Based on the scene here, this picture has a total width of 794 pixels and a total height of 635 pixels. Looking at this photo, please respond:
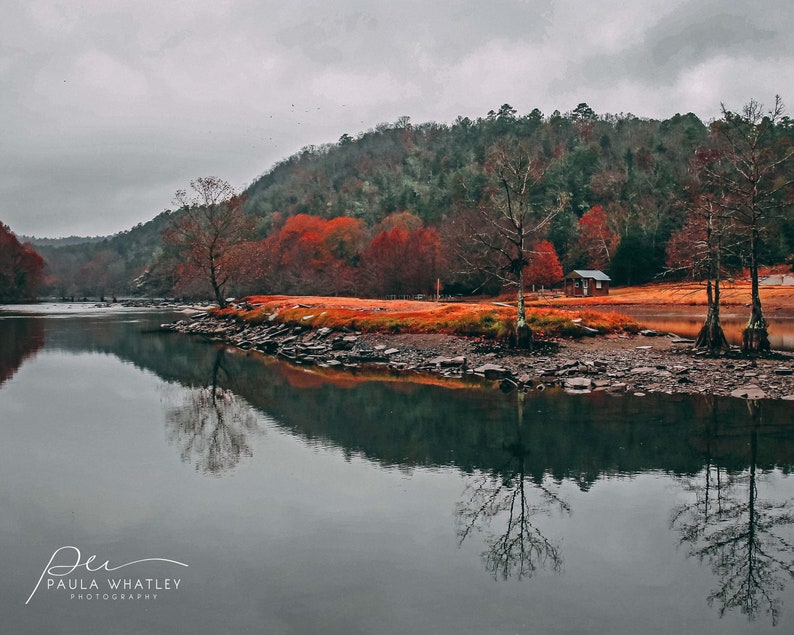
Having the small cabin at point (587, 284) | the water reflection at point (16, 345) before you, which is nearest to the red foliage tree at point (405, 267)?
the small cabin at point (587, 284)

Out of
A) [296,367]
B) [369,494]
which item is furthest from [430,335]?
[369,494]

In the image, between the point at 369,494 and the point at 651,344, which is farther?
the point at 651,344

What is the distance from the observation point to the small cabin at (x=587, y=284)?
87000 millimetres

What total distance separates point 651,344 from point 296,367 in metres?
20.5

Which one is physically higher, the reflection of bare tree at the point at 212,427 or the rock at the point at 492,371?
the rock at the point at 492,371

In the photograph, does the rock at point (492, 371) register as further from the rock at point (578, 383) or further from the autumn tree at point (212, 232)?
the autumn tree at point (212, 232)

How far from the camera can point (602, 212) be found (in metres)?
112

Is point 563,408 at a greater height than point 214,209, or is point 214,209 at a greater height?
point 214,209

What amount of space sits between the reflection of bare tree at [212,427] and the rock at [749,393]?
18.3 meters

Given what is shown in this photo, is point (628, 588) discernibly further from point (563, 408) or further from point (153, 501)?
point (563, 408)

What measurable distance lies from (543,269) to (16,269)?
391 ft

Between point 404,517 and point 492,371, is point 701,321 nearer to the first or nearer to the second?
point 492,371

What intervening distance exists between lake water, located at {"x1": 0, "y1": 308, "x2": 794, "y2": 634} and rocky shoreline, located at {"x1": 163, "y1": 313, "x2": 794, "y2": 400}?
2.42m
